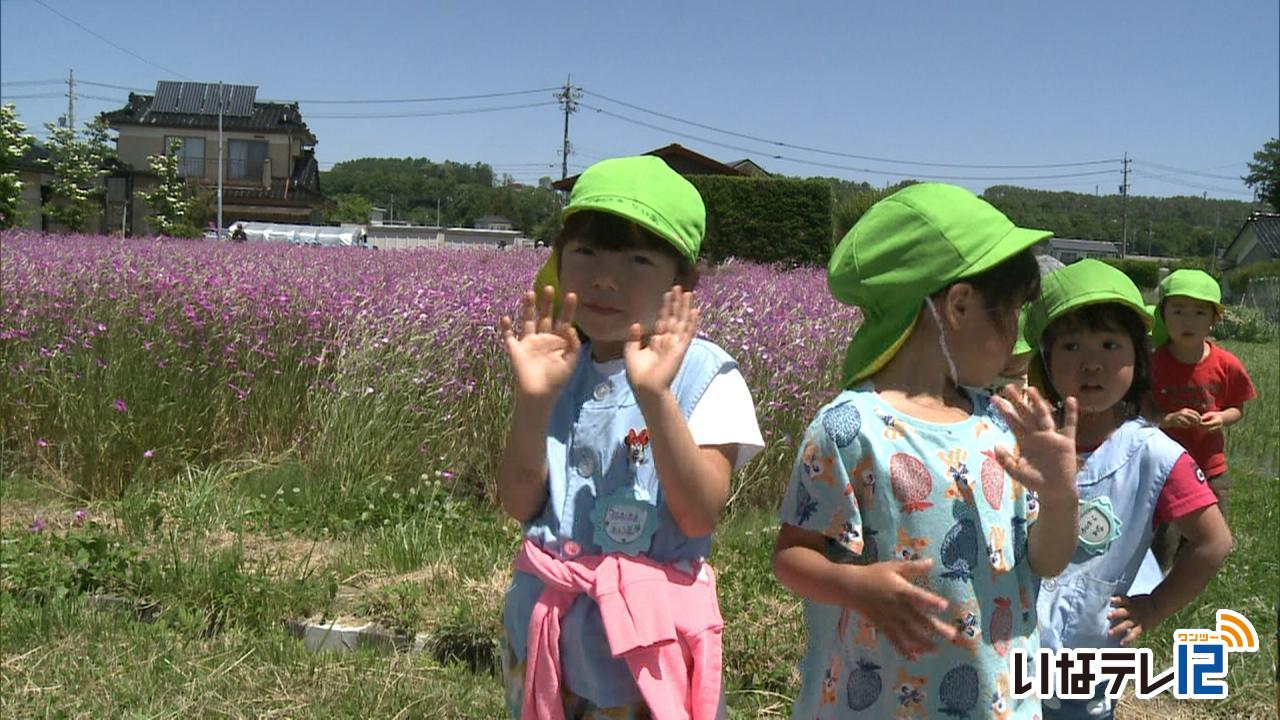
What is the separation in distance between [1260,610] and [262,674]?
355cm

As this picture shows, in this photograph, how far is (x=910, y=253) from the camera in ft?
5.37

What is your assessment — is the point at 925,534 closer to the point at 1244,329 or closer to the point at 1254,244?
the point at 1244,329

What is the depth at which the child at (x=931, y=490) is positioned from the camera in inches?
63.1

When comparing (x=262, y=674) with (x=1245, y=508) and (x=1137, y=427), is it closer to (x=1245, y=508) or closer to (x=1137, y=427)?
(x=1137, y=427)

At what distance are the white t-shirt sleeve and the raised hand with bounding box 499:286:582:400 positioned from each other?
0.23 meters

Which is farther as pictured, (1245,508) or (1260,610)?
(1245,508)

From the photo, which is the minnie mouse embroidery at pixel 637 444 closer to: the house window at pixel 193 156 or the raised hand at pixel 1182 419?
the raised hand at pixel 1182 419

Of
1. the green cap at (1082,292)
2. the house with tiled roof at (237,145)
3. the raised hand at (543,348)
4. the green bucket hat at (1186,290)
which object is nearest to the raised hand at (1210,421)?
the green bucket hat at (1186,290)

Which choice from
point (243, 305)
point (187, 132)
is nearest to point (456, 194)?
point (187, 132)

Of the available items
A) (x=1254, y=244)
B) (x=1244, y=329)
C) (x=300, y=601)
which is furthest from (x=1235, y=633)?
(x=1254, y=244)

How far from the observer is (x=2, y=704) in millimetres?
2943

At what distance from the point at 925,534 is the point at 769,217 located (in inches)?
764

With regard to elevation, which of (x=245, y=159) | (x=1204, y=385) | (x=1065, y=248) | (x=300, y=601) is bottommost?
(x=300, y=601)

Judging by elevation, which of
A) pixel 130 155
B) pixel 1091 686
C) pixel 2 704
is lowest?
pixel 2 704
